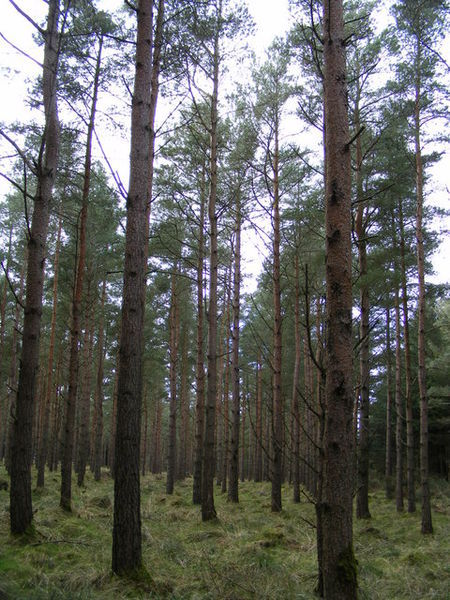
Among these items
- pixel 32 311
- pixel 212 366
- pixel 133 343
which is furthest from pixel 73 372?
pixel 133 343

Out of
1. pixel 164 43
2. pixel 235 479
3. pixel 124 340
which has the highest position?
pixel 164 43

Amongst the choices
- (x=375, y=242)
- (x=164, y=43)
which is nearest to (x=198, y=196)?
(x=375, y=242)

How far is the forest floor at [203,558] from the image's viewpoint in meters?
4.29

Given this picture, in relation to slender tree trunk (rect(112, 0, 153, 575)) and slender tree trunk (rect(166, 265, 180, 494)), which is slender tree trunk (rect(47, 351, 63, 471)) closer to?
slender tree trunk (rect(166, 265, 180, 494))

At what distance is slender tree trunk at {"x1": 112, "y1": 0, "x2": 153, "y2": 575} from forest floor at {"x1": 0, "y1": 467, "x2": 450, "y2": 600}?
41cm

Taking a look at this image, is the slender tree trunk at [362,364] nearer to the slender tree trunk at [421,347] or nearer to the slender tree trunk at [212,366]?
the slender tree trunk at [421,347]

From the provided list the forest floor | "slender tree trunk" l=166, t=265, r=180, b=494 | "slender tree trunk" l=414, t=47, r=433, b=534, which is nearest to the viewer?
the forest floor

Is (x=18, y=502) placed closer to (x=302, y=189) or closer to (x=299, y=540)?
(x=299, y=540)

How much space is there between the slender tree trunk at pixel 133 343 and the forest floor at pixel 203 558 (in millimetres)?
413

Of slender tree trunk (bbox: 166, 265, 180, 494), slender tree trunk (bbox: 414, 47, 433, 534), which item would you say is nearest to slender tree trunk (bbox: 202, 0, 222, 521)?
slender tree trunk (bbox: 414, 47, 433, 534)

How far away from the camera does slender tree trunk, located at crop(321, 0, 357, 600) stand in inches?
105

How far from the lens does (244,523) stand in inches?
375

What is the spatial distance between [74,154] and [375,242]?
9638 millimetres

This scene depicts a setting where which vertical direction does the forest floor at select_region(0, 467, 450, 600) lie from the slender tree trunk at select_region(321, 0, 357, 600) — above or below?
below
